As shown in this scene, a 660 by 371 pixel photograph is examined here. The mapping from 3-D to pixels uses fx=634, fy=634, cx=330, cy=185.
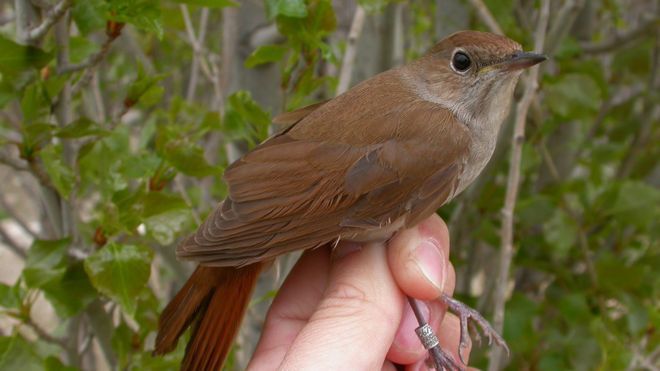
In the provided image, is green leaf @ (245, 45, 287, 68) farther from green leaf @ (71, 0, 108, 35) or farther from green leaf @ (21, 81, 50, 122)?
green leaf @ (21, 81, 50, 122)

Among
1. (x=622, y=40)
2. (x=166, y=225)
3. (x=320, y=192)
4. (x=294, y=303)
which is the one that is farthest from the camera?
(x=622, y=40)

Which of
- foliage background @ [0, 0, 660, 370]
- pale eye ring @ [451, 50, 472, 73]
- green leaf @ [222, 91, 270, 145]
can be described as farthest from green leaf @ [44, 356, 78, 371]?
pale eye ring @ [451, 50, 472, 73]

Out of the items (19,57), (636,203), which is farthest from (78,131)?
(636,203)

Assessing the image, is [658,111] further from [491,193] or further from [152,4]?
[152,4]

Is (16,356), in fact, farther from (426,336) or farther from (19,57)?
(426,336)

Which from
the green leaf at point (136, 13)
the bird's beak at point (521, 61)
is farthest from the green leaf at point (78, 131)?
the bird's beak at point (521, 61)
